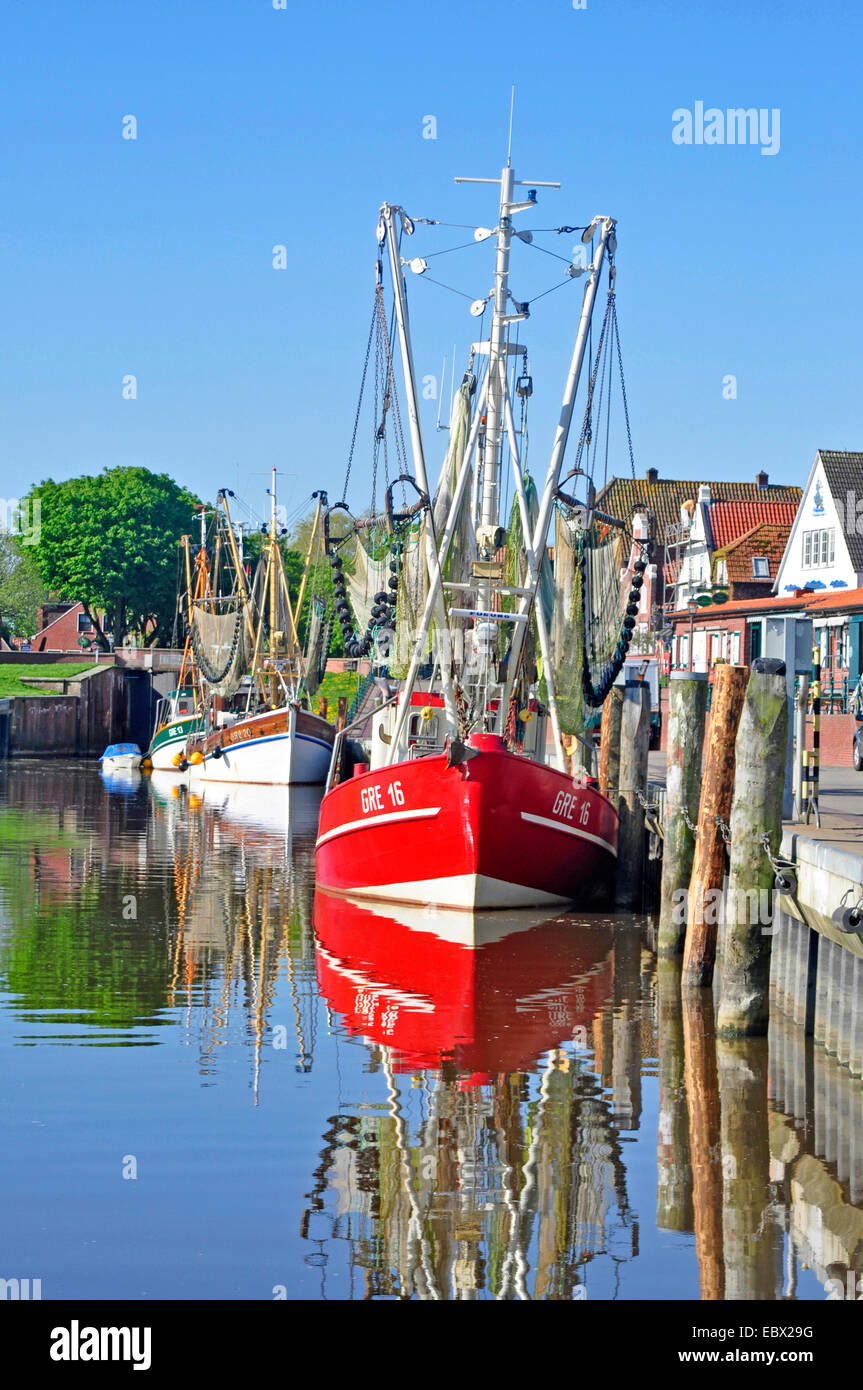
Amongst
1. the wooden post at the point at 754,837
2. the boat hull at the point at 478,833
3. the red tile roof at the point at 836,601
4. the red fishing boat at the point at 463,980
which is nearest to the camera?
the wooden post at the point at 754,837

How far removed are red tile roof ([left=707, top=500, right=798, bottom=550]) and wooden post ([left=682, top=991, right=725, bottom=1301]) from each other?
170 feet

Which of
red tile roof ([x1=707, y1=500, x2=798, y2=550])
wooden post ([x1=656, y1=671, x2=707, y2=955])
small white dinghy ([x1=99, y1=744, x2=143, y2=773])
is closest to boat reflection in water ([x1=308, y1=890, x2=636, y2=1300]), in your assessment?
wooden post ([x1=656, y1=671, x2=707, y2=955])

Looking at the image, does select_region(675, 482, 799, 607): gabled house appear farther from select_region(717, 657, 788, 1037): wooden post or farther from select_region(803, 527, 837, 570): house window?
select_region(717, 657, 788, 1037): wooden post

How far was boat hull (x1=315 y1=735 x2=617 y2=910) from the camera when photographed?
20250mm

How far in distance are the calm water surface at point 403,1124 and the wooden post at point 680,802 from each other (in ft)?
2.35

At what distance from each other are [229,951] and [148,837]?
55.2 ft

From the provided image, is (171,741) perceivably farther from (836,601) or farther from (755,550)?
(836,601)

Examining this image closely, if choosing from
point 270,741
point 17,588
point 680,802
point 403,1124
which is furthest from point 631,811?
point 17,588

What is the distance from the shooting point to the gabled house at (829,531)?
49469 millimetres

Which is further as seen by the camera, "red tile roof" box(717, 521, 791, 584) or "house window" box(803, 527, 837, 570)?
"red tile roof" box(717, 521, 791, 584)

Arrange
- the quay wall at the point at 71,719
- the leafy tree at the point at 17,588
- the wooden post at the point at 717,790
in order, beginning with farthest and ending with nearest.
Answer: the leafy tree at the point at 17,588, the quay wall at the point at 71,719, the wooden post at the point at 717,790

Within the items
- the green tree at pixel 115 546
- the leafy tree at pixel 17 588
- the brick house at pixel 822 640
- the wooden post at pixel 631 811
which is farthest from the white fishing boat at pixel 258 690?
the leafy tree at pixel 17 588

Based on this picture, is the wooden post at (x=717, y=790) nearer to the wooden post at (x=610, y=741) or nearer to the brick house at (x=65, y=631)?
the wooden post at (x=610, y=741)
